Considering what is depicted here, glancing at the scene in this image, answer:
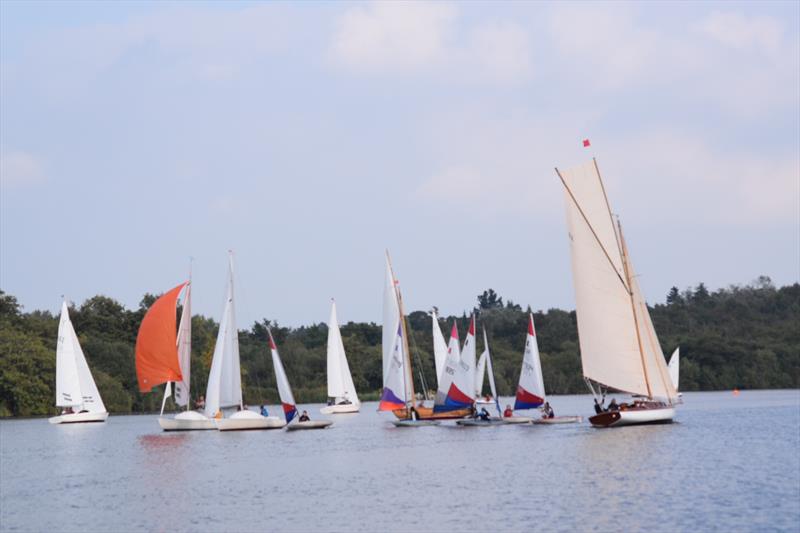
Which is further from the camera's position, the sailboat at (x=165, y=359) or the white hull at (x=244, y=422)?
the sailboat at (x=165, y=359)

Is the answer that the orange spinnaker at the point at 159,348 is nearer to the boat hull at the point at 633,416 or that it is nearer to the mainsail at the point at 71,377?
the mainsail at the point at 71,377

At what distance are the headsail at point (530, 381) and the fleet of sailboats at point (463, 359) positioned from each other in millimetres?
59

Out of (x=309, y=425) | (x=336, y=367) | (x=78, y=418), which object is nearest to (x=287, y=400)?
(x=309, y=425)

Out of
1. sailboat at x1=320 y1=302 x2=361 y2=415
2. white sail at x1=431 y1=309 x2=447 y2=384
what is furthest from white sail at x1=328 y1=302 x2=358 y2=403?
white sail at x1=431 y1=309 x2=447 y2=384

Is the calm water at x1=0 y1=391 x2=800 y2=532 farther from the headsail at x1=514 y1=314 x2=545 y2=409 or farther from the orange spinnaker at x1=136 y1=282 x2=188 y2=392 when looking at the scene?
the orange spinnaker at x1=136 y1=282 x2=188 y2=392

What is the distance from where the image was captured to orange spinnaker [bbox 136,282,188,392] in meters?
69.9

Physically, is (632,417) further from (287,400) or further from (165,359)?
(165,359)

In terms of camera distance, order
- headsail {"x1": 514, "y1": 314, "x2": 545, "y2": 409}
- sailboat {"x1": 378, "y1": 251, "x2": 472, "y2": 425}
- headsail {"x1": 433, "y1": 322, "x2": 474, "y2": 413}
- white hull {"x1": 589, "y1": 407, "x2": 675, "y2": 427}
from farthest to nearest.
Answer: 1. sailboat {"x1": 378, "y1": 251, "x2": 472, "y2": 425}
2. headsail {"x1": 514, "y1": 314, "x2": 545, "y2": 409}
3. headsail {"x1": 433, "y1": 322, "x2": 474, "y2": 413}
4. white hull {"x1": 589, "y1": 407, "x2": 675, "y2": 427}

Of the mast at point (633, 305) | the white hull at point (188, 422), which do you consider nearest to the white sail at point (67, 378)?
the white hull at point (188, 422)

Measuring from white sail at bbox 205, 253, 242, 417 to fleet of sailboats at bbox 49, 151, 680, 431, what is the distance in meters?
0.06

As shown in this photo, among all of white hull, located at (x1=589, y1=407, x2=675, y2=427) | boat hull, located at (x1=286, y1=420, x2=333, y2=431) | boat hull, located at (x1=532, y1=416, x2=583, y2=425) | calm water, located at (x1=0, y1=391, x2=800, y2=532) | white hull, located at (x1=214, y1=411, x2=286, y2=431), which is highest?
white hull, located at (x1=214, y1=411, x2=286, y2=431)

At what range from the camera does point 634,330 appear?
2295 inches

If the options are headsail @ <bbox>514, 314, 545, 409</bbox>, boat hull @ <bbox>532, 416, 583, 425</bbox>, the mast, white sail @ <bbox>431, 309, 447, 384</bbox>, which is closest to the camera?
the mast

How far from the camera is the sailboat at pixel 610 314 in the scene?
57938mm
